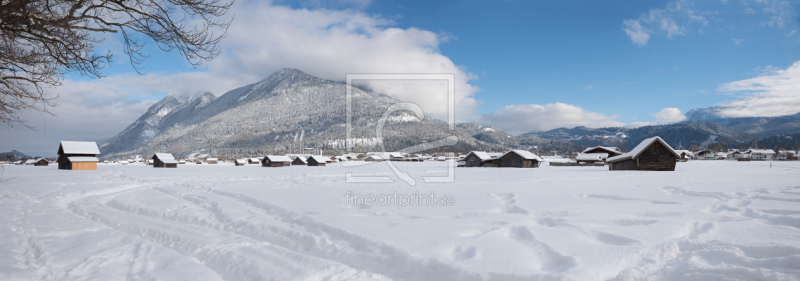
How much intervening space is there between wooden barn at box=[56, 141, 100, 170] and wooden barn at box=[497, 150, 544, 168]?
63.9m

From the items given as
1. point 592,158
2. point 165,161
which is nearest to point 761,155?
point 592,158

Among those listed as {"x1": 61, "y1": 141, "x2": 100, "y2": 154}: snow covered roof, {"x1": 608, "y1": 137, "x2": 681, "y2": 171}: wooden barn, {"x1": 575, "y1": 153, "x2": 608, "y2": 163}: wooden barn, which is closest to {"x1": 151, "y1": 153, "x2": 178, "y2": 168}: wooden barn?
{"x1": 61, "y1": 141, "x2": 100, "y2": 154}: snow covered roof

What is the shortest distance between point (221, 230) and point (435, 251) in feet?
17.3

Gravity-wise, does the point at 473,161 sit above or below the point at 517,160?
below

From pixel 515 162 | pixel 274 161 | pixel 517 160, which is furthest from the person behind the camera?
pixel 274 161

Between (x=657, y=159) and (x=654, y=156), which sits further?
(x=654, y=156)

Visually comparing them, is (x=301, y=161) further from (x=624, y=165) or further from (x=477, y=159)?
(x=624, y=165)

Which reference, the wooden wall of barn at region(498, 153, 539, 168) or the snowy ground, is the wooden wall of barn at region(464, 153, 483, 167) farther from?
the snowy ground

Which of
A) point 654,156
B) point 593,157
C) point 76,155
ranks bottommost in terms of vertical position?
point 593,157

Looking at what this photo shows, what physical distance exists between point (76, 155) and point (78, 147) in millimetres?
1401

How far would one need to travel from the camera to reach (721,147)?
16550cm

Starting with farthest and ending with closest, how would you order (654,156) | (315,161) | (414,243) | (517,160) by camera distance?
(315,161)
(517,160)
(654,156)
(414,243)

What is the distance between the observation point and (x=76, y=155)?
5028 centimetres

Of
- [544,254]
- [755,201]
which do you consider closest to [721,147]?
[755,201]
